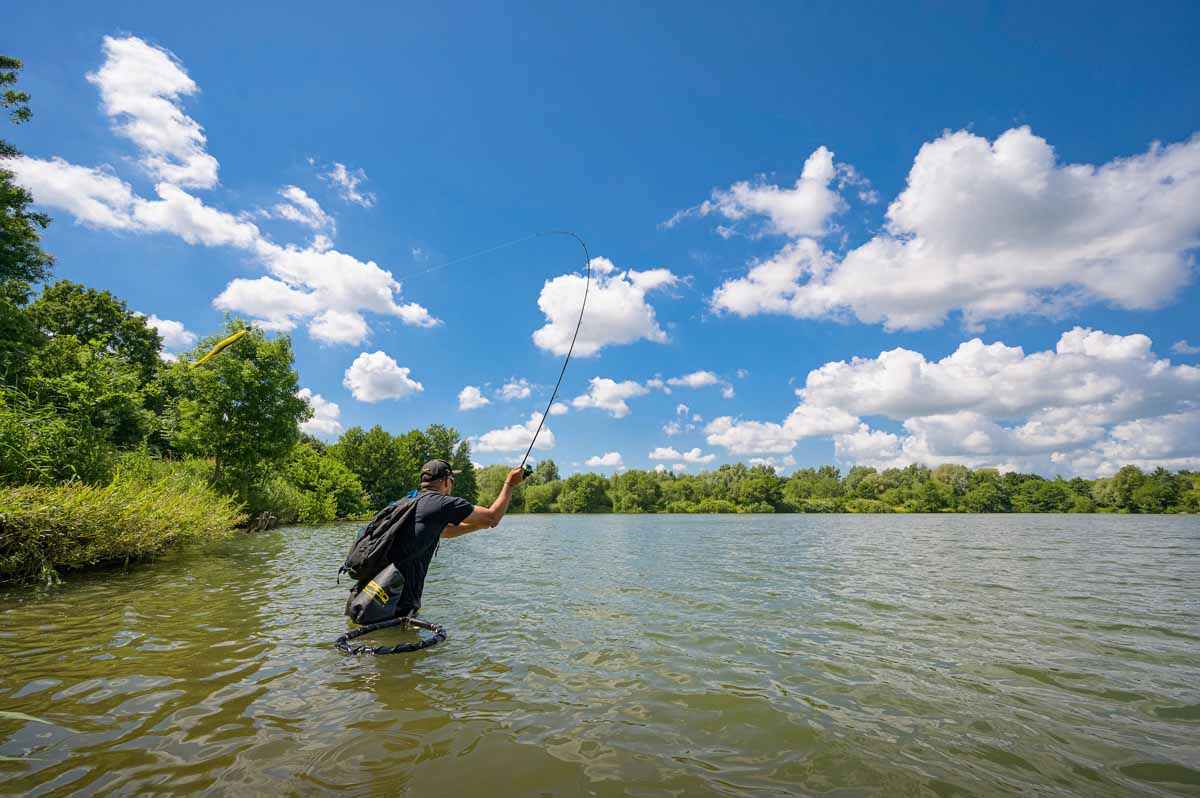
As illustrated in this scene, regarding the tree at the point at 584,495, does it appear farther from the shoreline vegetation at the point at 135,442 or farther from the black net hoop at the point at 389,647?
the black net hoop at the point at 389,647

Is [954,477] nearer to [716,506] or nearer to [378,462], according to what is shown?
[716,506]

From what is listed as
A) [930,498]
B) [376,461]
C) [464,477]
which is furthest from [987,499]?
[376,461]

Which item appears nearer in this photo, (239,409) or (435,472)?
(435,472)

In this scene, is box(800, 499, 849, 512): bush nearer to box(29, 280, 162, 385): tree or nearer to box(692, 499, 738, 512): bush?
box(692, 499, 738, 512): bush

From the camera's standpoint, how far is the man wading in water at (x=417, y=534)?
6.79 meters

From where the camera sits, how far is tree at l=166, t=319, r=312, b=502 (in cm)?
3466

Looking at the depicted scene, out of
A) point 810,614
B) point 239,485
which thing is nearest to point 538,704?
point 810,614

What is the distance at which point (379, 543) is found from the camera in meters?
6.75

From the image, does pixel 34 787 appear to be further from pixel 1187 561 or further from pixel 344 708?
pixel 1187 561

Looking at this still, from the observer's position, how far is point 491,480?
133 meters

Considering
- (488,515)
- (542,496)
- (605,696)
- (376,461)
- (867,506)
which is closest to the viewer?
(605,696)

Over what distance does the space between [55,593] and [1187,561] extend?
33.1 m

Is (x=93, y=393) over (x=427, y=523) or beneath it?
over

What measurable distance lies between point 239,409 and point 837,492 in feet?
484
